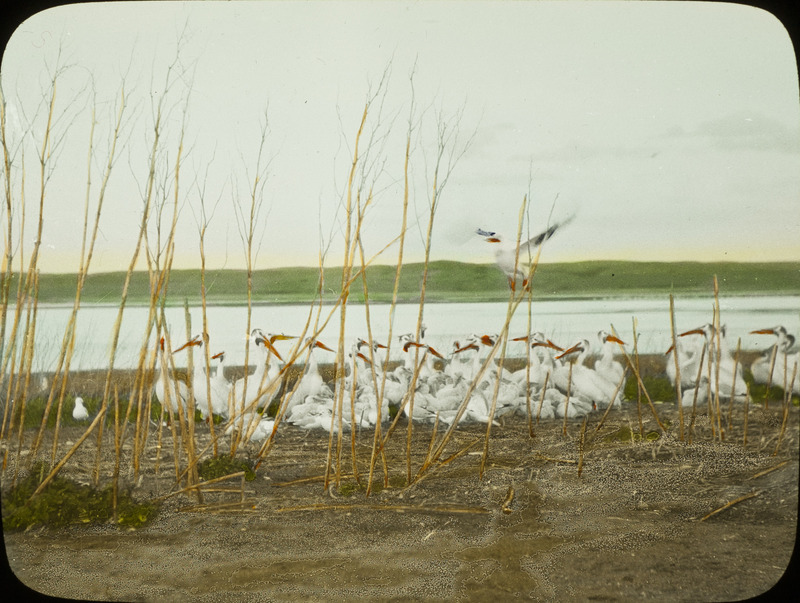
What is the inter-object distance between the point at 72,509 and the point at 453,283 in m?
1.72

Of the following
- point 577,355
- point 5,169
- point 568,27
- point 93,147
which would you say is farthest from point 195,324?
point 568,27

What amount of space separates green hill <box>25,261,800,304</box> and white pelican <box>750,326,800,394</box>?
18cm

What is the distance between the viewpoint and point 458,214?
2172mm

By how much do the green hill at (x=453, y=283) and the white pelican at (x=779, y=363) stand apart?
176 millimetres

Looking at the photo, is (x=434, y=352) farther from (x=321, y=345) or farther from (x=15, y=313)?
(x=15, y=313)

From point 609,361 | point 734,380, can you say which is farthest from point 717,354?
point 609,361

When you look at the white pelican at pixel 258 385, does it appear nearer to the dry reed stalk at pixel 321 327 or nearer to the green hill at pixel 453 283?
the dry reed stalk at pixel 321 327

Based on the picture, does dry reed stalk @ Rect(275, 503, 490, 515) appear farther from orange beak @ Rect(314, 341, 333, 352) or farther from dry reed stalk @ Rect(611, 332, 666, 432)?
dry reed stalk @ Rect(611, 332, 666, 432)

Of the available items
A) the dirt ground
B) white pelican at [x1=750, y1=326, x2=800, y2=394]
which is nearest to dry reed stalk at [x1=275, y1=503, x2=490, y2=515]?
the dirt ground

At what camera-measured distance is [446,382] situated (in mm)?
2211

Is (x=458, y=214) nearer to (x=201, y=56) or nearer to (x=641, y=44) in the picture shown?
(x=641, y=44)

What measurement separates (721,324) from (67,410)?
2.55m

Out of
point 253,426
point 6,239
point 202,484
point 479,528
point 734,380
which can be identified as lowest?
point 479,528

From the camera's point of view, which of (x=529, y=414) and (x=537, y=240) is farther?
(x=529, y=414)
